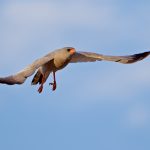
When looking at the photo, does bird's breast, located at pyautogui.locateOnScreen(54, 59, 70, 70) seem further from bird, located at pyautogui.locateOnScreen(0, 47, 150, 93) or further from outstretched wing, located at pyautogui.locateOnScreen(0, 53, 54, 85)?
outstretched wing, located at pyautogui.locateOnScreen(0, 53, 54, 85)

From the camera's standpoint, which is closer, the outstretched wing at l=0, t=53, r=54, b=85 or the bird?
the outstretched wing at l=0, t=53, r=54, b=85

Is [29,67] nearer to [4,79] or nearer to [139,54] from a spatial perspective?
[4,79]

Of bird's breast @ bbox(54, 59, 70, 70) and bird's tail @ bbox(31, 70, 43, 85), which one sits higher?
bird's breast @ bbox(54, 59, 70, 70)

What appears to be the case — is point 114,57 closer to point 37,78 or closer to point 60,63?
point 60,63

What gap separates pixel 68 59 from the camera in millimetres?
22766

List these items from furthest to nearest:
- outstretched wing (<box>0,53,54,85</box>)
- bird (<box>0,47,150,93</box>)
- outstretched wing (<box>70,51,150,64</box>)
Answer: outstretched wing (<box>70,51,150,64</box>)
bird (<box>0,47,150,93</box>)
outstretched wing (<box>0,53,54,85</box>)

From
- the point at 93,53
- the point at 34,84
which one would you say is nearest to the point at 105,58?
the point at 93,53

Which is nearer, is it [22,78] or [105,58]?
[22,78]

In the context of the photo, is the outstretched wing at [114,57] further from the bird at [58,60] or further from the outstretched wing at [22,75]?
the outstretched wing at [22,75]

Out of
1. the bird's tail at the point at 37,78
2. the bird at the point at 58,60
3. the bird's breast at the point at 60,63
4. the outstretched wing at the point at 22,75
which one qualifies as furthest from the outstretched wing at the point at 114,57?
the outstretched wing at the point at 22,75

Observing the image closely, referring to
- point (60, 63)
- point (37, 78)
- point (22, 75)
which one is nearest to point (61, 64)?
point (60, 63)

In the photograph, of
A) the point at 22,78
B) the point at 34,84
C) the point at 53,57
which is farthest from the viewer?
the point at 34,84

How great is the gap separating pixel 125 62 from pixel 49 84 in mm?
2465

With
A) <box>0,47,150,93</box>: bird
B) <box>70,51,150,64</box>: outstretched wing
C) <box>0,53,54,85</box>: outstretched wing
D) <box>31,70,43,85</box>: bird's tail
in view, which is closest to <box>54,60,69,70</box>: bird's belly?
<box>0,47,150,93</box>: bird
